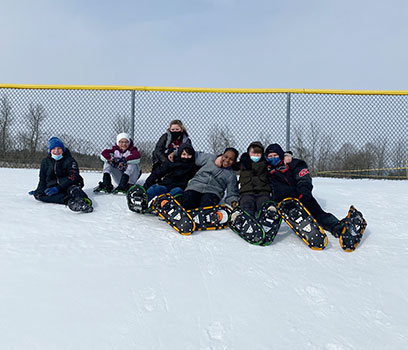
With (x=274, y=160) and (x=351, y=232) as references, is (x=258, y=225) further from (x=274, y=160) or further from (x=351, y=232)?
(x=274, y=160)

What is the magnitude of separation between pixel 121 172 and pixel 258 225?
7.99 feet

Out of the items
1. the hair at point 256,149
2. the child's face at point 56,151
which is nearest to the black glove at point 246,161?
the hair at point 256,149

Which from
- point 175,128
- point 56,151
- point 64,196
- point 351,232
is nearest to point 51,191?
point 64,196

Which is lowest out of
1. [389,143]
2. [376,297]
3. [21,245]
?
[376,297]

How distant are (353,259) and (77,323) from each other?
2.16 meters

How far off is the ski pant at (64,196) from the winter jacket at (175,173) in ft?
2.42

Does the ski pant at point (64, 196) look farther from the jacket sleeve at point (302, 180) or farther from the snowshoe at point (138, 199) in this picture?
the jacket sleeve at point (302, 180)

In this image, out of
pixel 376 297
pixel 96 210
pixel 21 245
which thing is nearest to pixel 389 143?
pixel 376 297

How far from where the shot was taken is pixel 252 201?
3.47 meters

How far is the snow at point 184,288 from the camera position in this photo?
170 centimetres

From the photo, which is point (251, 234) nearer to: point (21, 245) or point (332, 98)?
point (21, 245)

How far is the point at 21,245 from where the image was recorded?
8.48 ft

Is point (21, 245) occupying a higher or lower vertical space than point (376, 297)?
higher

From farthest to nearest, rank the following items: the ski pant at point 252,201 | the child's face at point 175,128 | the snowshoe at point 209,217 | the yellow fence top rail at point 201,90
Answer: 1. the yellow fence top rail at point 201,90
2. the child's face at point 175,128
3. the ski pant at point 252,201
4. the snowshoe at point 209,217
